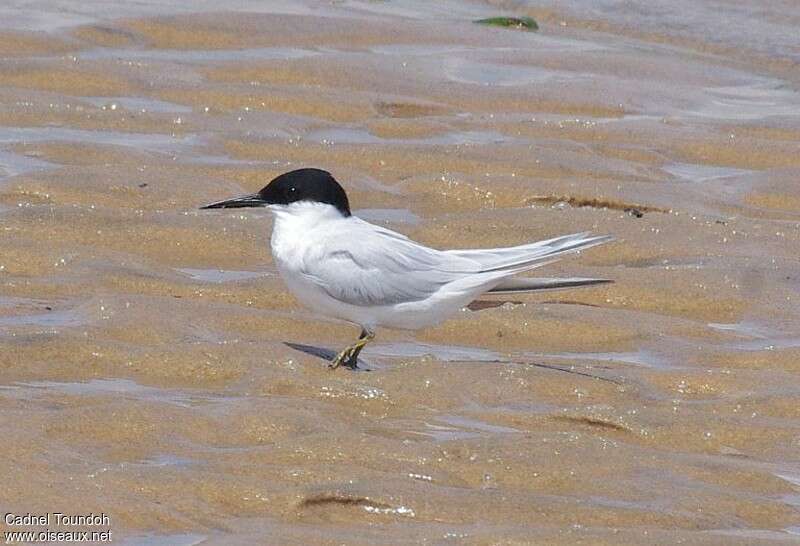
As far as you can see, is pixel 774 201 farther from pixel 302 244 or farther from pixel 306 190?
pixel 302 244

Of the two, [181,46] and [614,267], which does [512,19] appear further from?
[614,267]

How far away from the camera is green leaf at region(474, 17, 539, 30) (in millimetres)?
11758

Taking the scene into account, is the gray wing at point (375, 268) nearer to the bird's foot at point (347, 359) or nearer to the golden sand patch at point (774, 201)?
the bird's foot at point (347, 359)

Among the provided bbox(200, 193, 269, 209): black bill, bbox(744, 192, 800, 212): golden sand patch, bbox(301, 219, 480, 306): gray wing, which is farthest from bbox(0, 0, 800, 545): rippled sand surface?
bbox(200, 193, 269, 209): black bill

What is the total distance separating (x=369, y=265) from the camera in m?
5.65

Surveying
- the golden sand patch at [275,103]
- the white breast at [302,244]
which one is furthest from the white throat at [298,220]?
the golden sand patch at [275,103]

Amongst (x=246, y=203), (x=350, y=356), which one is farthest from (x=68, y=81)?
(x=350, y=356)

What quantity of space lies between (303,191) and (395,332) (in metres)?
0.72

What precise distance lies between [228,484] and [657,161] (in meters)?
4.95

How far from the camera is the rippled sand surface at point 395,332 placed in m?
4.23

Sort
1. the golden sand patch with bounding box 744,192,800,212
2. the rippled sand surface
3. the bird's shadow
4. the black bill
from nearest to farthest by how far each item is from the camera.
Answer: the rippled sand surface, the bird's shadow, the black bill, the golden sand patch with bounding box 744,192,800,212

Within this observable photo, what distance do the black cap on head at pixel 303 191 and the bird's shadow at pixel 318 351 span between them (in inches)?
19.1

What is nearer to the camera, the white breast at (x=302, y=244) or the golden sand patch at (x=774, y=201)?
the white breast at (x=302, y=244)

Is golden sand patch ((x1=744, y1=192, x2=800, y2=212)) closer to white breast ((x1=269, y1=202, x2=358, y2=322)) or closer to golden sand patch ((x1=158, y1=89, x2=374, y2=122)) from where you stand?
golden sand patch ((x1=158, y1=89, x2=374, y2=122))
